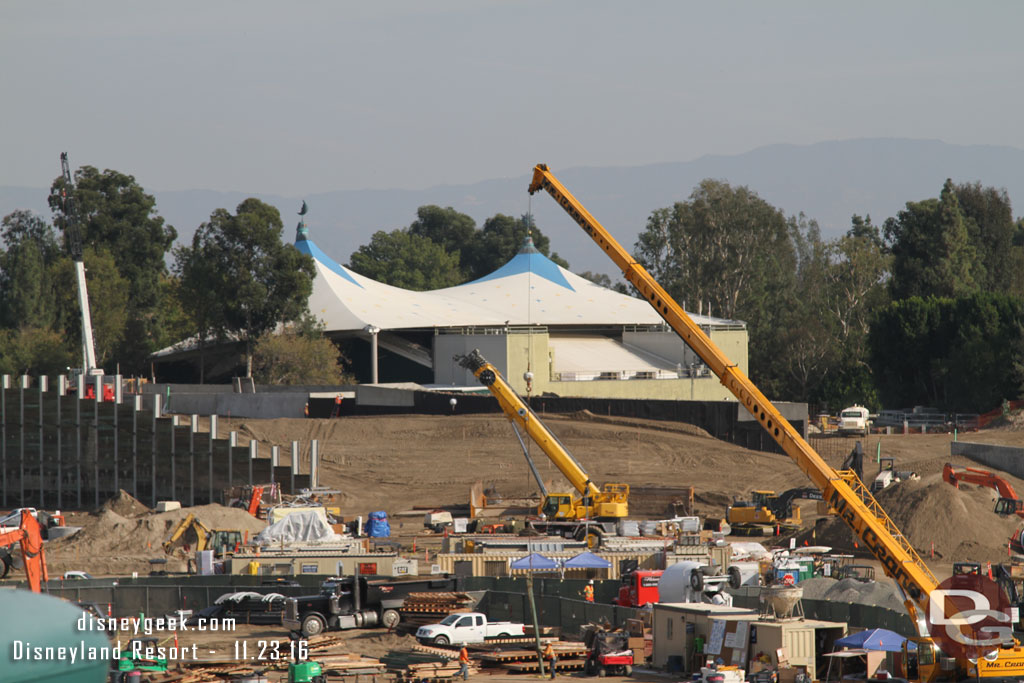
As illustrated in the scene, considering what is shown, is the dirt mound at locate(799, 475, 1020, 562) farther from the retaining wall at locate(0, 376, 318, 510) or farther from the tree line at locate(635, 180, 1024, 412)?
the tree line at locate(635, 180, 1024, 412)

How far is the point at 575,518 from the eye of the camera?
150 ft

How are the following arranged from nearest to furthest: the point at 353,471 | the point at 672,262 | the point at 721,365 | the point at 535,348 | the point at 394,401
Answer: the point at 721,365, the point at 353,471, the point at 394,401, the point at 535,348, the point at 672,262

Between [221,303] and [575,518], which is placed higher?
[221,303]

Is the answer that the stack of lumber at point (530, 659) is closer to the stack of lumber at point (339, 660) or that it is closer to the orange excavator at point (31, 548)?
the stack of lumber at point (339, 660)

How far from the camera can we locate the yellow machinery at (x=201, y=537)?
143ft

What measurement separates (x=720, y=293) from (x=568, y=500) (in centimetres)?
6200

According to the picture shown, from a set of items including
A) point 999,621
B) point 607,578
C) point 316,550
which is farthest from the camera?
point 316,550

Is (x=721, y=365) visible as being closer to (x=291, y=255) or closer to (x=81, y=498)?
(x=81, y=498)

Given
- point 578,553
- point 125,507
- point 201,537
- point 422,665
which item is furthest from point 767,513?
point 125,507

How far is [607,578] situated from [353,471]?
25.9m

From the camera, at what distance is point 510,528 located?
46.0 m

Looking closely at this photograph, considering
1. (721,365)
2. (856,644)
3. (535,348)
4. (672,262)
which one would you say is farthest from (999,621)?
(672,262)

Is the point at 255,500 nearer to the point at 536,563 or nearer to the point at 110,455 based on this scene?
the point at 110,455

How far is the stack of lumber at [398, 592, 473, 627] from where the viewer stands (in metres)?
30.9
